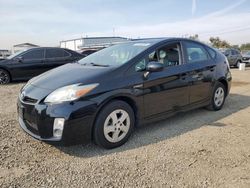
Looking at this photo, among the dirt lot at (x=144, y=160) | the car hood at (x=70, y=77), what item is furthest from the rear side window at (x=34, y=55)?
the car hood at (x=70, y=77)

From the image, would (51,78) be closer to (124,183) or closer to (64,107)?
(64,107)

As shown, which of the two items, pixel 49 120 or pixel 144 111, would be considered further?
pixel 144 111

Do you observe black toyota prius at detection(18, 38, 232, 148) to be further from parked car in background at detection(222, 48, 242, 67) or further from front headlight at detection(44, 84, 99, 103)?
parked car in background at detection(222, 48, 242, 67)

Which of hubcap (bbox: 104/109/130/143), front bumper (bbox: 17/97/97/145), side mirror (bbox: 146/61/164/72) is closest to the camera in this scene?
front bumper (bbox: 17/97/97/145)

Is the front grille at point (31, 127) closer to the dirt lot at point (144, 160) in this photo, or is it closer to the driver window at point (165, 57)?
the dirt lot at point (144, 160)

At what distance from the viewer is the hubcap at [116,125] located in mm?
3625

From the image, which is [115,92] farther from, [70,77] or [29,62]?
[29,62]

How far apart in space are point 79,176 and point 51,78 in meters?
1.52

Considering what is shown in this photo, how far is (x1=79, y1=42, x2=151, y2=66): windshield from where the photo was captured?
416cm

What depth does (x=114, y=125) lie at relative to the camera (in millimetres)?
3688

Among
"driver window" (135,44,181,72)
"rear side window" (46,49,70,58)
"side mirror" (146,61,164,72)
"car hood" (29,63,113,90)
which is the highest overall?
"rear side window" (46,49,70,58)

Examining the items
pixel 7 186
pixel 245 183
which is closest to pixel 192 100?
pixel 245 183

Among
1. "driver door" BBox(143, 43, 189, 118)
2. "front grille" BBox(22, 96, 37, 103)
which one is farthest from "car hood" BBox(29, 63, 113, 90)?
"driver door" BBox(143, 43, 189, 118)

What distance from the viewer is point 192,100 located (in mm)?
4941
